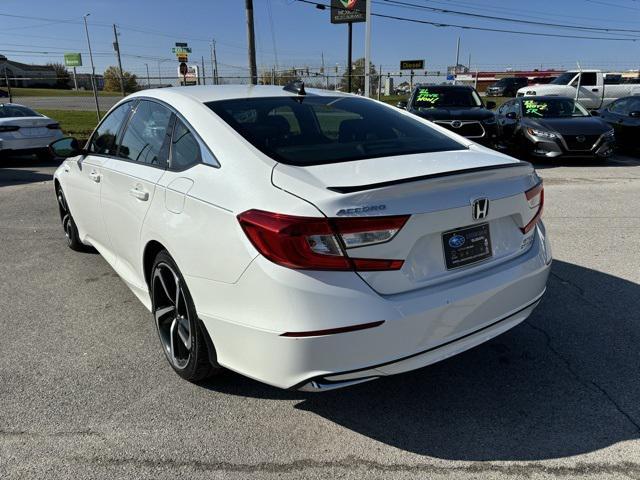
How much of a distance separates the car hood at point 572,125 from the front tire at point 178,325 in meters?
10.0

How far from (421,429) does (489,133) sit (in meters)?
9.30

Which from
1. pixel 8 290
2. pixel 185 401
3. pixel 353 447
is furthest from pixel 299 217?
pixel 8 290

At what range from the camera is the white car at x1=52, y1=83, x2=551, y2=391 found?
2.08 meters

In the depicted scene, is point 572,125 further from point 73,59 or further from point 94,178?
point 73,59

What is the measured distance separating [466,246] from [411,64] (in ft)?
82.4

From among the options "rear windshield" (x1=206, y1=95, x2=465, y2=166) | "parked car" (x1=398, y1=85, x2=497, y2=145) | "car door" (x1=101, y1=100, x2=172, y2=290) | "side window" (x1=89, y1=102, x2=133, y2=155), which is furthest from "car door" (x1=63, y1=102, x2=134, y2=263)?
"parked car" (x1=398, y1=85, x2=497, y2=145)

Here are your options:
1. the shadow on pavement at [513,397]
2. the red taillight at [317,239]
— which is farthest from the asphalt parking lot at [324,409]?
the red taillight at [317,239]

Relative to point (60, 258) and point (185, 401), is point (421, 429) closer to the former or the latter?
point (185, 401)

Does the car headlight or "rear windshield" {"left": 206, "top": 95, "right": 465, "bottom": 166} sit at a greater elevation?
"rear windshield" {"left": 206, "top": 95, "right": 465, "bottom": 166}

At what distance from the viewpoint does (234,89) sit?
3539mm

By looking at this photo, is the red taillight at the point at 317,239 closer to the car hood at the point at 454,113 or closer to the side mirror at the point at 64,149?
the side mirror at the point at 64,149

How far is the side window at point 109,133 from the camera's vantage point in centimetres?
387

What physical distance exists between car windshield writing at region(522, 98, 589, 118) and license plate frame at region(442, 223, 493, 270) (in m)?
10.6

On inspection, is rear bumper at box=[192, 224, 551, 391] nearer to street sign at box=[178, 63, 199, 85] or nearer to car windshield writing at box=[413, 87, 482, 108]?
car windshield writing at box=[413, 87, 482, 108]
